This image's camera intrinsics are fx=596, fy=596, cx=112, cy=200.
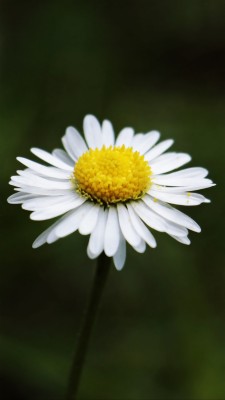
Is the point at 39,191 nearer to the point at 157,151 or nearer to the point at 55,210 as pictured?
the point at 55,210

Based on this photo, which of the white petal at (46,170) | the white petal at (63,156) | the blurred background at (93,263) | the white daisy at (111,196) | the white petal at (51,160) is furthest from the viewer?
the blurred background at (93,263)

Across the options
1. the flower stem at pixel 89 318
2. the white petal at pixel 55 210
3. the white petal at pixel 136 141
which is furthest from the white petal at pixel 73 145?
the flower stem at pixel 89 318

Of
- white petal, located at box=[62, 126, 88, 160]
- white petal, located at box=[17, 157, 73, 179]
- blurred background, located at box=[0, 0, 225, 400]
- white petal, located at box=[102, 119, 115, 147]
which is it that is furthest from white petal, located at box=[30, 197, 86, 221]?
blurred background, located at box=[0, 0, 225, 400]

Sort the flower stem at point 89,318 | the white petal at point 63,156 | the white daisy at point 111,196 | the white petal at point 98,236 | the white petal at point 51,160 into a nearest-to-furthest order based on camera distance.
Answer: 1. the white petal at point 98,236
2. the white daisy at point 111,196
3. the flower stem at point 89,318
4. the white petal at point 51,160
5. the white petal at point 63,156

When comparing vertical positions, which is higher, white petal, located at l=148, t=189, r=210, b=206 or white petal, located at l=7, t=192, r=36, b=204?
white petal, located at l=148, t=189, r=210, b=206

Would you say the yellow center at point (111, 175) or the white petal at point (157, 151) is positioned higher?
the white petal at point (157, 151)

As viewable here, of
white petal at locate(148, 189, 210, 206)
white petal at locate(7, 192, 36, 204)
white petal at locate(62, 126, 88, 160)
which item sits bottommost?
white petal at locate(7, 192, 36, 204)

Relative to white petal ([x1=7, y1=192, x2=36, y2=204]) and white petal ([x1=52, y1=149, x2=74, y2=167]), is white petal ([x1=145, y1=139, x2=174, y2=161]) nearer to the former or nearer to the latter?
white petal ([x1=52, y1=149, x2=74, y2=167])

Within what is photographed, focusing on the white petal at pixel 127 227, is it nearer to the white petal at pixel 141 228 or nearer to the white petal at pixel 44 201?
the white petal at pixel 141 228
